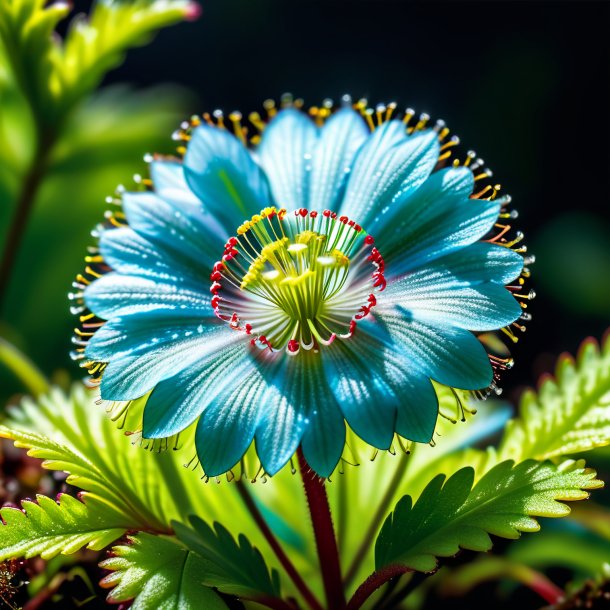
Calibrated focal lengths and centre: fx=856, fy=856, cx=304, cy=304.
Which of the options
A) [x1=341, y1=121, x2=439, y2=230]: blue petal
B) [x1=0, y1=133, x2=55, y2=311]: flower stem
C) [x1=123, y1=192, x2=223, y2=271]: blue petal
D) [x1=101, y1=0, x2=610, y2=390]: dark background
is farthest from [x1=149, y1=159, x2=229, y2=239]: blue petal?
[x1=101, y1=0, x2=610, y2=390]: dark background

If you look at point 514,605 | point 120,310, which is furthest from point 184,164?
point 514,605

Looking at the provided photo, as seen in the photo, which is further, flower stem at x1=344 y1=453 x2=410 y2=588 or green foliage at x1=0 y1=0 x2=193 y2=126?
green foliage at x1=0 y1=0 x2=193 y2=126

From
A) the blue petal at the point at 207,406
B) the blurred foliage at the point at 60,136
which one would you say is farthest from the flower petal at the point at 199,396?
the blurred foliage at the point at 60,136

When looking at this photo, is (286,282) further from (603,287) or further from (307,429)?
(603,287)

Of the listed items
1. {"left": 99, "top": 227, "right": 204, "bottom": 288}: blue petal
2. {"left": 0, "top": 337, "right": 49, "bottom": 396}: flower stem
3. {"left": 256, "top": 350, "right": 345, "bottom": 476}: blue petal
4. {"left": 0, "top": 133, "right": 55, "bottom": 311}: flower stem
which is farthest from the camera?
{"left": 0, "top": 133, "right": 55, "bottom": 311}: flower stem

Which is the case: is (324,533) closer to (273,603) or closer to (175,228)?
(273,603)

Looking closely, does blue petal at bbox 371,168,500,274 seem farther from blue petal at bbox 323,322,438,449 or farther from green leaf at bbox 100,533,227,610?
green leaf at bbox 100,533,227,610

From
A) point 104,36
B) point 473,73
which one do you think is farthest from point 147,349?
point 473,73
